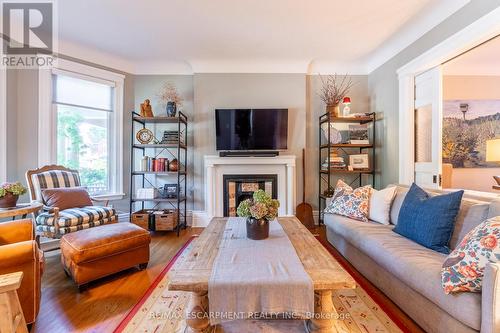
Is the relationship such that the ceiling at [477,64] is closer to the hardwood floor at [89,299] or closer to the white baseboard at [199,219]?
the white baseboard at [199,219]

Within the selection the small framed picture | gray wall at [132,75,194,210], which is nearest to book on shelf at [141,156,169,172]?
gray wall at [132,75,194,210]

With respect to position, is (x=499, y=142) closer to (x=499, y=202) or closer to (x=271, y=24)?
(x=499, y=202)

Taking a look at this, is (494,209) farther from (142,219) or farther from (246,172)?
(142,219)

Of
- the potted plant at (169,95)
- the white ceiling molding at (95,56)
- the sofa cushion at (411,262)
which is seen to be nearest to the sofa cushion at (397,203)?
the sofa cushion at (411,262)

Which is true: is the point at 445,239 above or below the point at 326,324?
above

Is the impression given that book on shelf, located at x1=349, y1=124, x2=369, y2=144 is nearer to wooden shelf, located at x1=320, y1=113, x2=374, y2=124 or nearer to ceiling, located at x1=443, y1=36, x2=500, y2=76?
wooden shelf, located at x1=320, y1=113, x2=374, y2=124

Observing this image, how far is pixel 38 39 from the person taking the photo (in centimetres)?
314

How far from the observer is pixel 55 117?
11.0 ft

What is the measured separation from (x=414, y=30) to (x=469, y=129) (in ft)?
6.30

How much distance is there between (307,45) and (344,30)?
539 mm

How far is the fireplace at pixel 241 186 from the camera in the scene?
3939mm

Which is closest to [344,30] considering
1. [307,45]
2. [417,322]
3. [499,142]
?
[307,45]

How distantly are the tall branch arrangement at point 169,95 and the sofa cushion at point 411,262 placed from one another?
3.16m

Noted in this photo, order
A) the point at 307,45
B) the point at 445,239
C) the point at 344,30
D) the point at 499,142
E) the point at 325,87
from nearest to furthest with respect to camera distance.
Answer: the point at 445,239, the point at 499,142, the point at 344,30, the point at 307,45, the point at 325,87
